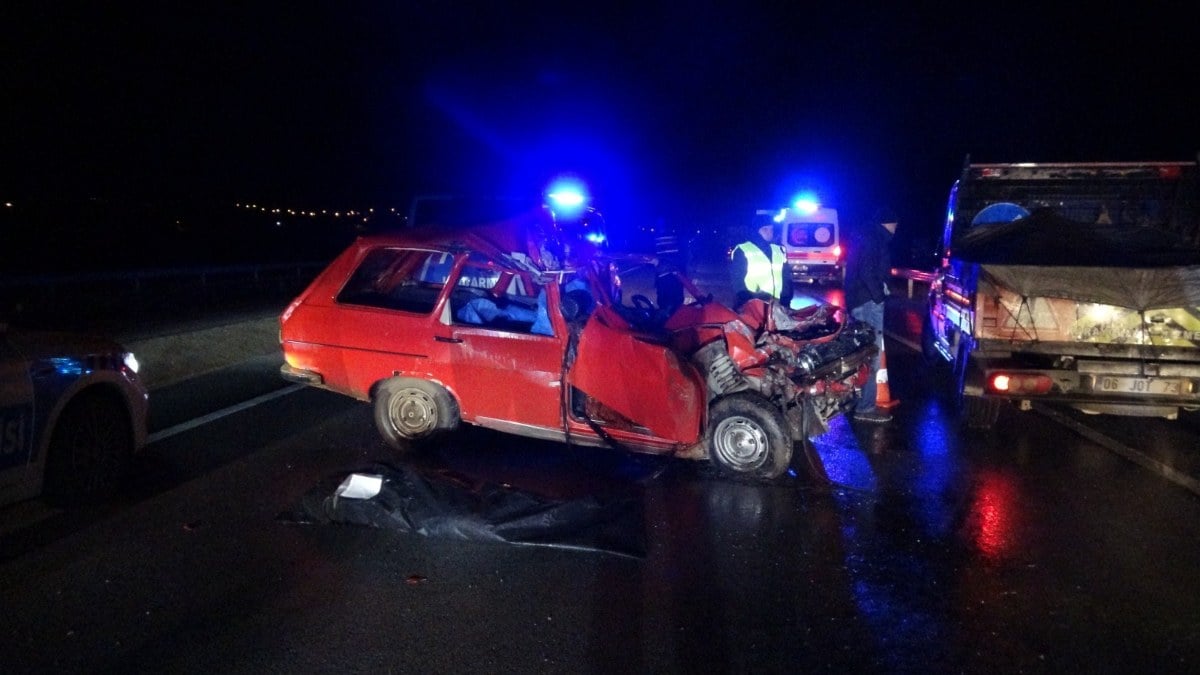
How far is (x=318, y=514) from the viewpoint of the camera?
505cm

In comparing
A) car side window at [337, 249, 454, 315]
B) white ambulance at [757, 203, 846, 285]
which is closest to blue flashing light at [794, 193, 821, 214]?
white ambulance at [757, 203, 846, 285]

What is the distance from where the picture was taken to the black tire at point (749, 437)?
18.9 ft

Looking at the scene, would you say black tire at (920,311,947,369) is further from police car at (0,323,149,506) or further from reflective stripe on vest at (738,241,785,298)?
police car at (0,323,149,506)

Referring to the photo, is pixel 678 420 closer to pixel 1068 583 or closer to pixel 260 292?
pixel 1068 583

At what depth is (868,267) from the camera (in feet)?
25.8

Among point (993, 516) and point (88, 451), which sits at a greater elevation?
point (88, 451)

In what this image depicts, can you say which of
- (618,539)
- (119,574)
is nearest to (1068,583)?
(618,539)

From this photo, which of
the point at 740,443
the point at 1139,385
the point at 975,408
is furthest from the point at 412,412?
the point at 1139,385

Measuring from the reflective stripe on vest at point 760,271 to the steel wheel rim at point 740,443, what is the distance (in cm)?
299

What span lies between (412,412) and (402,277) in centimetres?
146

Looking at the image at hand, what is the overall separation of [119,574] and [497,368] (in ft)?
8.92

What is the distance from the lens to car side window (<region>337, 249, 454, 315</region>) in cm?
704

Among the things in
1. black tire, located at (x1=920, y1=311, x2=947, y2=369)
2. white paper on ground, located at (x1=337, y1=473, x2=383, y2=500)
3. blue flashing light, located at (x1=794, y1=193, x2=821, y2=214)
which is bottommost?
white paper on ground, located at (x1=337, y1=473, x2=383, y2=500)

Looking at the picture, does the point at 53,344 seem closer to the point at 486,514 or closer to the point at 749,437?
the point at 486,514
